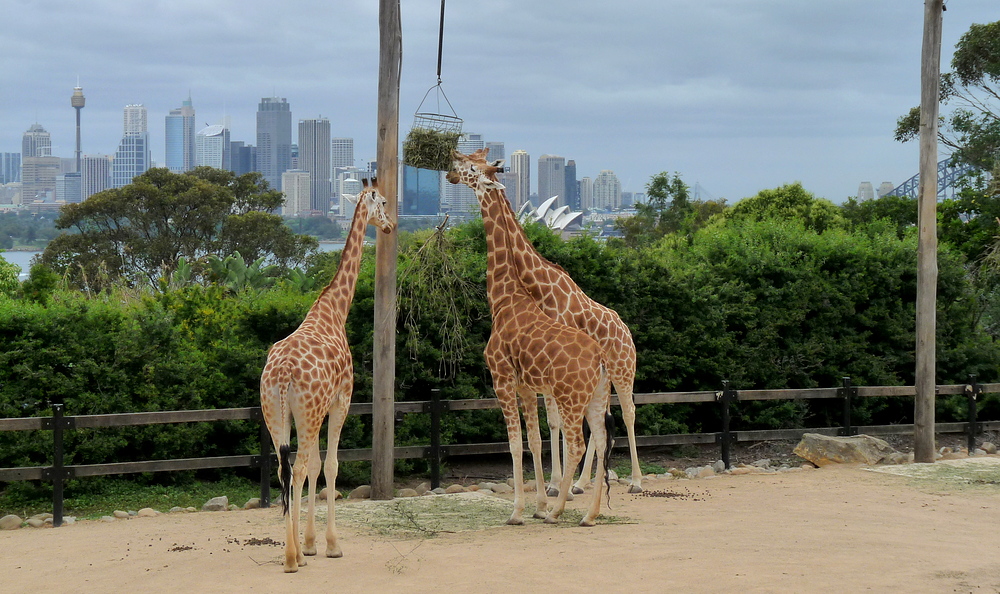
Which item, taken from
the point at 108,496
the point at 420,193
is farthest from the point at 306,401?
the point at 420,193

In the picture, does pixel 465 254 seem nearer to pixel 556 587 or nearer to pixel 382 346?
pixel 382 346

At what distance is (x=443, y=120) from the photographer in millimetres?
8344

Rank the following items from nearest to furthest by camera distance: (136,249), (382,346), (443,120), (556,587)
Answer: (556,587) → (443,120) → (382,346) → (136,249)

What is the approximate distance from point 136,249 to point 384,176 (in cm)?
2994

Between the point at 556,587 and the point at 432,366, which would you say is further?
the point at 432,366

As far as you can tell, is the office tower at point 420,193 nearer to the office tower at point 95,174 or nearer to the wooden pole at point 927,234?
the wooden pole at point 927,234

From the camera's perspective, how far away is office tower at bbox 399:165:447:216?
9609 millimetres

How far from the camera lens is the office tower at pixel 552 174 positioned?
4422cm

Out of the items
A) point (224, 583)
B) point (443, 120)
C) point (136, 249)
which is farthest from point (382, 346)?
point (136, 249)

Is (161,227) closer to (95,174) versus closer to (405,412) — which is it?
(405,412)

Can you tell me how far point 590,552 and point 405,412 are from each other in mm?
3592

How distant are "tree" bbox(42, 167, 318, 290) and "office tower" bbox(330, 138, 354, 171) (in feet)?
74.1

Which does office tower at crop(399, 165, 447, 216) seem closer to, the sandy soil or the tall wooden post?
the tall wooden post

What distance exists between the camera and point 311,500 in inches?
262
